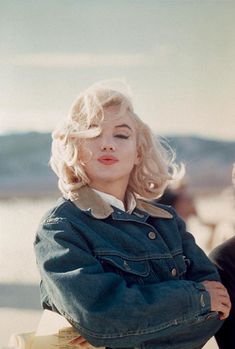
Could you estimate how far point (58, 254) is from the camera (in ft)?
3.45

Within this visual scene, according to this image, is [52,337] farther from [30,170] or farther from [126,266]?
[30,170]

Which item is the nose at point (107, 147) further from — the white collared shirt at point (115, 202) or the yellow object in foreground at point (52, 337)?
the yellow object in foreground at point (52, 337)

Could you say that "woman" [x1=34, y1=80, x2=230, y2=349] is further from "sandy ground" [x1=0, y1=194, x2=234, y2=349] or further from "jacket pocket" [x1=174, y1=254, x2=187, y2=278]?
"sandy ground" [x1=0, y1=194, x2=234, y2=349]

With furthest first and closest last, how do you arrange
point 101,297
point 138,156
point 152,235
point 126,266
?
point 138,156 < point 152,235 < point 126,266 < point 101,297

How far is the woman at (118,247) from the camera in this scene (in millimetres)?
1032

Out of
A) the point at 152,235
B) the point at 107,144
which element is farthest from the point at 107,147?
the point at 152,235

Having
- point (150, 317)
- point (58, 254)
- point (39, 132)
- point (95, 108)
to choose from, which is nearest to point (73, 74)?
point (39, 132)

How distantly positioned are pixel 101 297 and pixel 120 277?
0.07 m

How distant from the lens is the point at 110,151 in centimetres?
122

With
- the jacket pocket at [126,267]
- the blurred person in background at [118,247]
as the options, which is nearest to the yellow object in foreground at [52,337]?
the blurred person in background at [118,247]

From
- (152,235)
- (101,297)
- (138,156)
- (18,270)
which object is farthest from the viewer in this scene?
(18,270)

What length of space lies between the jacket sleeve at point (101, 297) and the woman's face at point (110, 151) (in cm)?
18

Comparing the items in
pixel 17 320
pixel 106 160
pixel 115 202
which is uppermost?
pixel 106 160

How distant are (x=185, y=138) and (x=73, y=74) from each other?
15.3 inches
